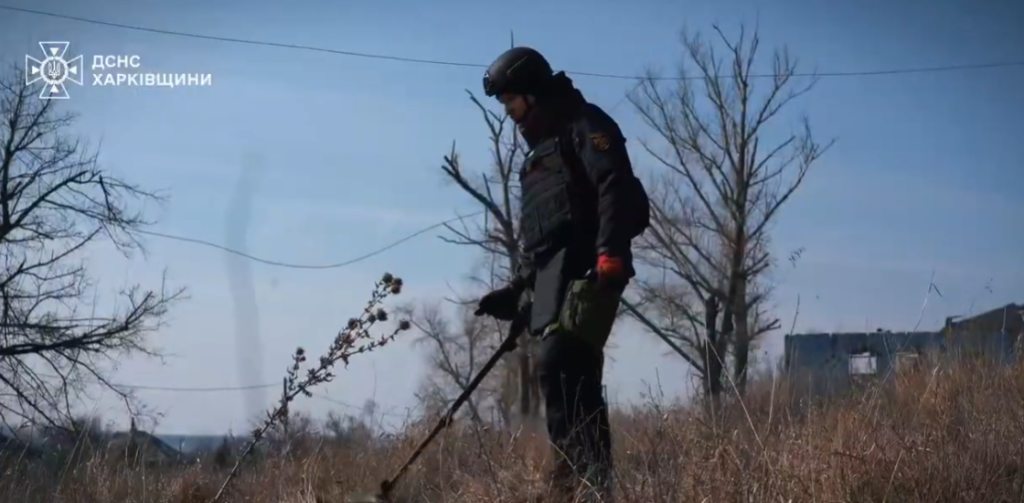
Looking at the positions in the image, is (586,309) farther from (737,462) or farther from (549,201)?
(737,462)

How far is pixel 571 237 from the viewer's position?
4602 millimetres

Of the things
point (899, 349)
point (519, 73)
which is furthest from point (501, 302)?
point (899, 349)

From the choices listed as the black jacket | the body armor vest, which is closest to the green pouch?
the black jacket

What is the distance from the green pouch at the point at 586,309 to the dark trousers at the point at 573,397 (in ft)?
0.20

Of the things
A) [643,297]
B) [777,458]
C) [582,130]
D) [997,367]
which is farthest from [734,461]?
[643,297]

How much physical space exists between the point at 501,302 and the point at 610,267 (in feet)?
2.74

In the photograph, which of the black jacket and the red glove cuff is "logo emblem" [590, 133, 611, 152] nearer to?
the black jacket

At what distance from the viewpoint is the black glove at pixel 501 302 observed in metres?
4.95

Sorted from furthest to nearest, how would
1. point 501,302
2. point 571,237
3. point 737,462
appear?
1. point 501,302
2. point 571,237
3. point 737,462

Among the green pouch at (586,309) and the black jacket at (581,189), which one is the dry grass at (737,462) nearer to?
the green pouch at (586,309)

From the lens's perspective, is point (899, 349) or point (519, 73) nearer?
point (519, 73)

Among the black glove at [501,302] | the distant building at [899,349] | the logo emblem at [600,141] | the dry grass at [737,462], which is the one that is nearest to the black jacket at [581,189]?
the logo emblem at [600,141]

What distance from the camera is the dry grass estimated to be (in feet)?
12.9

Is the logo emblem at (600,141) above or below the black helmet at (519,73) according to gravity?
below
